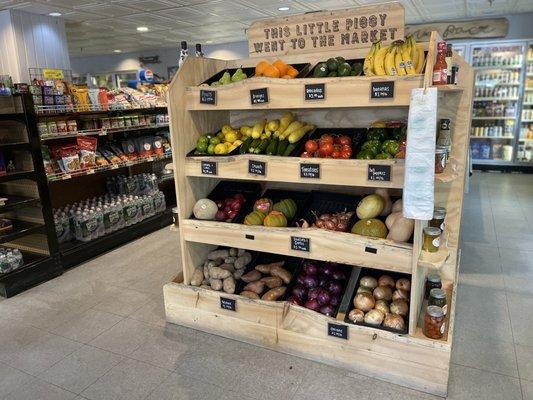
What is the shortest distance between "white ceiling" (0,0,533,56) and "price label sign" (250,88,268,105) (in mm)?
3989

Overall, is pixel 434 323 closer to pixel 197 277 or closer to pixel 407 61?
pixel 407 61

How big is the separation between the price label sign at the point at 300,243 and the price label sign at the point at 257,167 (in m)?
0.42

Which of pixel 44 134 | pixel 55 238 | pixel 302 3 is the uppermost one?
pixel 302 3

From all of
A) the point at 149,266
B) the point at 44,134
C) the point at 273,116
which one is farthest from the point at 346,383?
the point at 44,134

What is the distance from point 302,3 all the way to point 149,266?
4.42 meters

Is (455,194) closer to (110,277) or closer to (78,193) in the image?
(110,277)

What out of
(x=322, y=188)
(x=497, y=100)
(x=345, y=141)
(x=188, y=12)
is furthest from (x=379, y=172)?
(x=497, y=100)

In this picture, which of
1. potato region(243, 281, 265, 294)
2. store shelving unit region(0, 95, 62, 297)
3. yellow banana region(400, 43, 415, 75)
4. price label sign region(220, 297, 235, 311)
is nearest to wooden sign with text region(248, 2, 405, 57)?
yellow banana region(400, 43, 415, 75)

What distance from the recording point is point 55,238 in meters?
3.66

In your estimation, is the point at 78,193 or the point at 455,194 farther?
the point at 78,193

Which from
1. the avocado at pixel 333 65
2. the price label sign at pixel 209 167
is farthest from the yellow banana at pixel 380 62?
the price label sign at pixel 209 167

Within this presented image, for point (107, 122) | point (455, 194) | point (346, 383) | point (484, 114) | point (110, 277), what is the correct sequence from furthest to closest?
point (484, 114), point (107, 122), point (110, 277), point (455, 194), point (346, 383)

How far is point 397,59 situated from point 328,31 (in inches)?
23.9

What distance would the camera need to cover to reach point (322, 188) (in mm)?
2768
